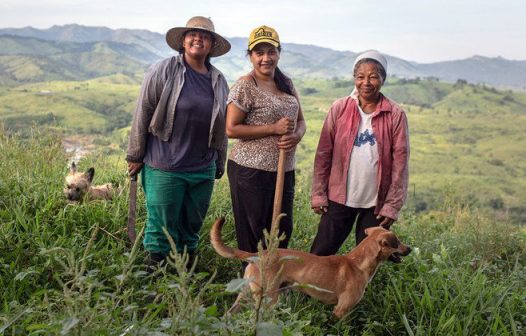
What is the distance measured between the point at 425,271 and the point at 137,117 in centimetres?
260

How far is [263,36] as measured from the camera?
329 cm

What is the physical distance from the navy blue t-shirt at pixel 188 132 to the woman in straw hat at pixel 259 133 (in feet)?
1.03

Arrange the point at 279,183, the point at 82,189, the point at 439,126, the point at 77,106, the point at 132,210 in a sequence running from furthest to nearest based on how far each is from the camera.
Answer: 1. the point at 439,126
2. the point at 77,106
3. the point at 82,189
4. the point at 132,210
5. the point at 279,183

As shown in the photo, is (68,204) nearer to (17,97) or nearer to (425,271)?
(425,271)

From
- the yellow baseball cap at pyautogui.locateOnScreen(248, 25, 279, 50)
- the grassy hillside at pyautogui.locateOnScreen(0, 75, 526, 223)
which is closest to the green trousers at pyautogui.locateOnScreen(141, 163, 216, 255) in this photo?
the yellow baseball cap at pyautogui.locateOnScreen(248, 25, 279, 50)

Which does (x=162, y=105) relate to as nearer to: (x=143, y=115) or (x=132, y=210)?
(x=143, y=115)

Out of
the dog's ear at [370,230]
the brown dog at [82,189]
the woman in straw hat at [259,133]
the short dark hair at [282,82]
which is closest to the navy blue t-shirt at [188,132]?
the woman in straw hat at [259,133]

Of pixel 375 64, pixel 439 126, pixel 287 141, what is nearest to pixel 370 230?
pixel 287 141

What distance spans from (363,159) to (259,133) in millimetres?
788

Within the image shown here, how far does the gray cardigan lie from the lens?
3488 millimetres

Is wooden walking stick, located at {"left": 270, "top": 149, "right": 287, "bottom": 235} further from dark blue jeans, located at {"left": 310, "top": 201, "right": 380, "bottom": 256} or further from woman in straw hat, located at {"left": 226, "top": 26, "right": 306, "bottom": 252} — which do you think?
dark blue jeans, located at {"left": 310, "top": 201, "right": 380, "bottom": 256}

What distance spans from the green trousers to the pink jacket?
91cm

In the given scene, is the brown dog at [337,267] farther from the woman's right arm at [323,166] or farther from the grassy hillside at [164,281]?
the woman's right arm at [323,166]

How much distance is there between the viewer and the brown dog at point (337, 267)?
3.00 meters
